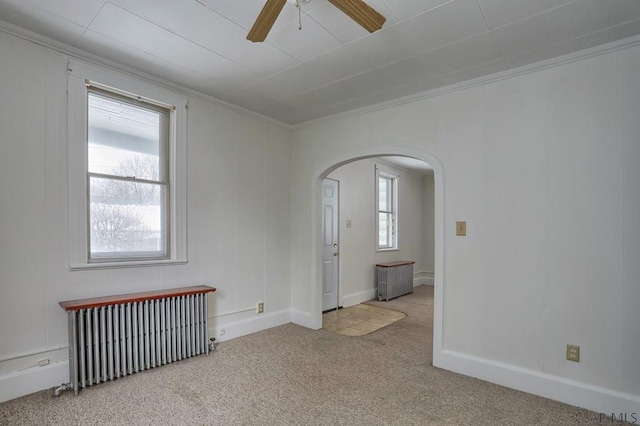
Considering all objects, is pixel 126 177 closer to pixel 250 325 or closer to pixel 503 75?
pixel 250 325

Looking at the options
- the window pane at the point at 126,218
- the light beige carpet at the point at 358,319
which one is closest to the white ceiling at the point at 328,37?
the window pane at the point at 126,218

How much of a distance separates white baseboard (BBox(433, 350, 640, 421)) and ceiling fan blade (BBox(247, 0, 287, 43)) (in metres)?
3.09

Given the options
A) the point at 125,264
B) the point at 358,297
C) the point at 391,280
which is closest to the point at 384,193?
the point at 391,280

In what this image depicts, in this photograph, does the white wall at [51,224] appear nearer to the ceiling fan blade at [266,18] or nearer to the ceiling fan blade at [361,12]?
A: the ceiling fan blade at [266,18]

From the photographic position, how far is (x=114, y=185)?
125 inches

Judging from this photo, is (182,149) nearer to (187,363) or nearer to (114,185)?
(114,185)

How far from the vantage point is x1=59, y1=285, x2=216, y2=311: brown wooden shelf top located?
2.70 metres

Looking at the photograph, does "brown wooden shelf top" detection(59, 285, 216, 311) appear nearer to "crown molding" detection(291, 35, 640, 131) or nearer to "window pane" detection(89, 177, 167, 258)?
A: "window pane" detection(89, 177, 167, 258)

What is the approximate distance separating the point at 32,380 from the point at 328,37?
3.40 m

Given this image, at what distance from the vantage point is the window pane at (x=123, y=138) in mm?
3088

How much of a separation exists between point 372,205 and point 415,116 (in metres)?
3.06

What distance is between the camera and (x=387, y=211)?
7.29m

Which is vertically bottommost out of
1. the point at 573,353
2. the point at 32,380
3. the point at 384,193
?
the point at 32,380

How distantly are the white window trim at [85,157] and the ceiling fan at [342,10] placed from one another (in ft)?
5.56
